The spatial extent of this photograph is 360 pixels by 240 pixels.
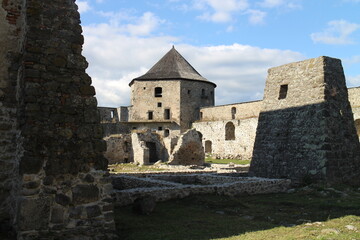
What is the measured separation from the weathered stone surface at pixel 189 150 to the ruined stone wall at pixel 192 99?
710 inches

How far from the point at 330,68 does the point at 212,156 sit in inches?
1022

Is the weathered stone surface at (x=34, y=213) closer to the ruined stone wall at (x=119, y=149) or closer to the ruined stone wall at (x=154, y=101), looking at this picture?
the ruined stone wall at (x=119, y=149)

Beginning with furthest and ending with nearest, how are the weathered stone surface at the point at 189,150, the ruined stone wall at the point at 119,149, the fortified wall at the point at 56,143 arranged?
the ruined stone wall at the point at 119,149 < the weathered stone surface at the point at 189,150 < the fortified wall at the point at 56,143

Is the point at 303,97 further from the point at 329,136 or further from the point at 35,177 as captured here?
the point at 35,177

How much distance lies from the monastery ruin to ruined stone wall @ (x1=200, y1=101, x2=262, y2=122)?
23.6 m

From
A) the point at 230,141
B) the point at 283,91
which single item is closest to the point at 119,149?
the point at 230,141

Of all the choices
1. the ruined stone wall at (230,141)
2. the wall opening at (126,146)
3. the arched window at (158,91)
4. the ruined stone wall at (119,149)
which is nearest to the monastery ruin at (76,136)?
the ruined stone wall at (119,149)

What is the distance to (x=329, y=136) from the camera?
11914 mm

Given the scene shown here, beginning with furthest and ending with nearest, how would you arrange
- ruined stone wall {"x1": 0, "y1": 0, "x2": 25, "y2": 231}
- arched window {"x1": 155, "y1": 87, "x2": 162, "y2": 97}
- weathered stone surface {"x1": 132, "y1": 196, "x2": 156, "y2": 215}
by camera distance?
arched window {"x1": 155, "y1": 87, "x2": 162, "y2": 97}, weathered stone surface {"x1": 132, "y1": 196, "x2": 156, "y2": 215}, ruined stone wall {"x1": 0, "y1": 0, "x2": 25, "y2": 231}

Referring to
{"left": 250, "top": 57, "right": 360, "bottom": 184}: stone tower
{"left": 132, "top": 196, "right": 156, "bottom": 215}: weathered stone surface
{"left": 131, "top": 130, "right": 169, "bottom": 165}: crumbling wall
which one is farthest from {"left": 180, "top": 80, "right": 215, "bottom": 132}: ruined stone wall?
{"left": 132, "top": 196, "right": 156, "bottom": 215}: weathered stone surface

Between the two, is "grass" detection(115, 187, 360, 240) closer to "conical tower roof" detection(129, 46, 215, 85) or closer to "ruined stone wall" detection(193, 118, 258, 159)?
"ruined stone wall" detection(193, 118, 258, 159)

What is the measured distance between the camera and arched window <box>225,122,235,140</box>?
121 feet

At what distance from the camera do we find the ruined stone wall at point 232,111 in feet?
125

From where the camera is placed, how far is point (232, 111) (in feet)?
133
